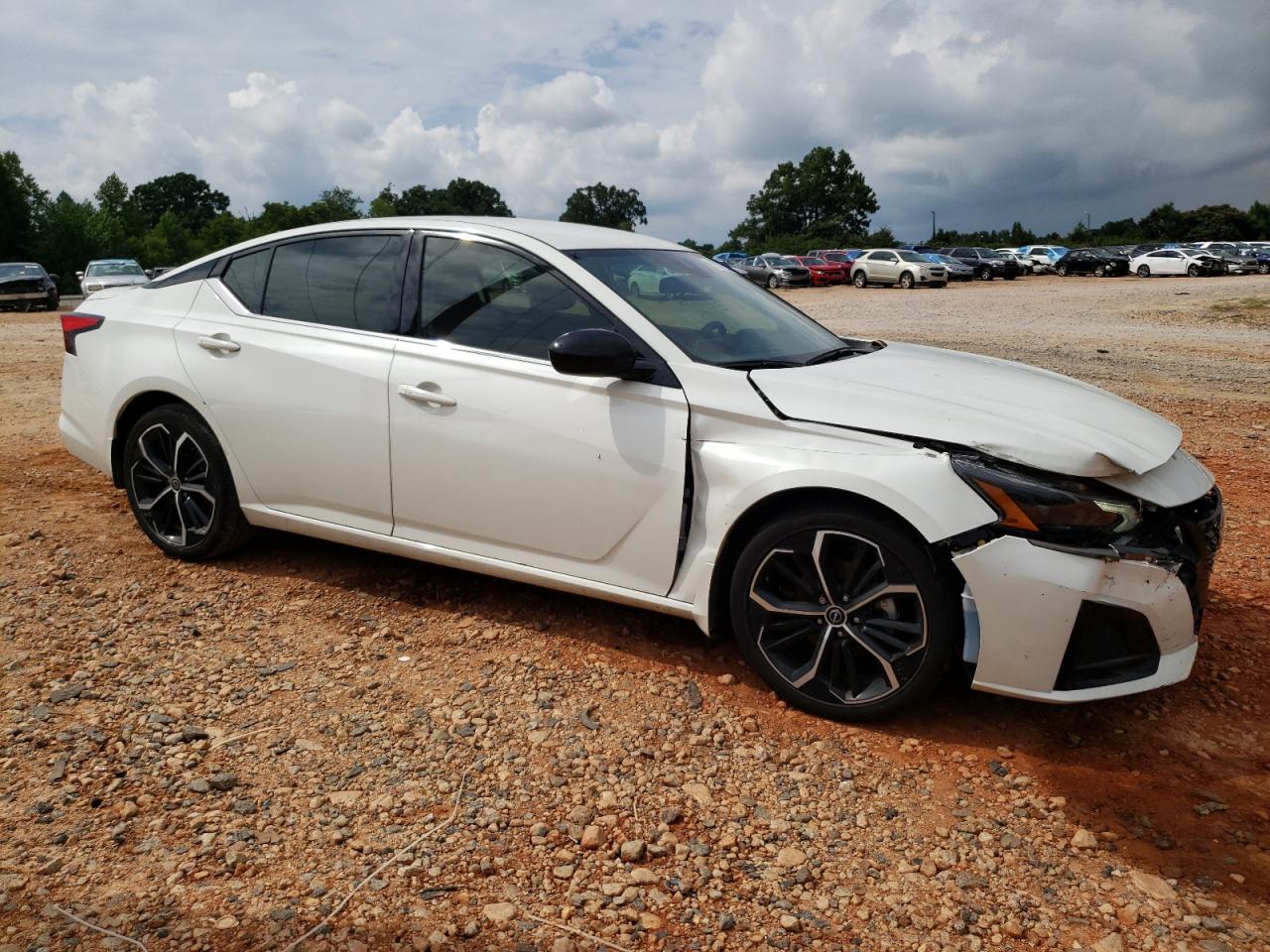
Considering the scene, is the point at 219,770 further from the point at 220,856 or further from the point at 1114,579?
the point at 1114,579

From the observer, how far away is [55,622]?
4.11 meters

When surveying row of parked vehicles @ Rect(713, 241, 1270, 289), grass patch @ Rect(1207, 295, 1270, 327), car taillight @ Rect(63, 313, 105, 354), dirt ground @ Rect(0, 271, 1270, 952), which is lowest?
dirt ground @ Rect(0, 271, 1270, 952)

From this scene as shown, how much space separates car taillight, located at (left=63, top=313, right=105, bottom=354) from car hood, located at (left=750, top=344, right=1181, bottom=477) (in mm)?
3389

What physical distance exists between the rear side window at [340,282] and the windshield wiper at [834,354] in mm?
1695

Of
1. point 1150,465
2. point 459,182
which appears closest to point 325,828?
point 1150,465

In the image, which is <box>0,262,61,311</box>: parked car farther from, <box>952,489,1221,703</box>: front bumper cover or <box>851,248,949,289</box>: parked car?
<box>952,489,1221,703</box>: front bumper cover

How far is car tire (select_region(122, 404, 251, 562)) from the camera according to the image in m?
4.52

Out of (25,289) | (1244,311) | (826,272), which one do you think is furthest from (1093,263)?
(25,289)

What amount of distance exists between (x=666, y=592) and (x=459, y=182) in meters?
113

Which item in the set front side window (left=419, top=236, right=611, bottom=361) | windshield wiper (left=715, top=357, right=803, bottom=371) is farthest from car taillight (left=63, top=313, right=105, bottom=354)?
windshield wiper (left=715, top=357, right=803, bottom=371)

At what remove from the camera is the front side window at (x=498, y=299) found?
12.4 ft

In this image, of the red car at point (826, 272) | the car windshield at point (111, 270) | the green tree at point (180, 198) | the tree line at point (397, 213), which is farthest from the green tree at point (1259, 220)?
the green tree at point (180, 198)

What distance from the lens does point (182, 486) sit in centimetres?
463

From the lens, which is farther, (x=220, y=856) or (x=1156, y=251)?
(x=1156, y=251)
